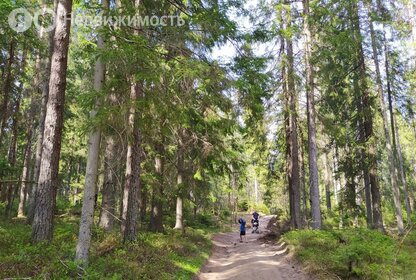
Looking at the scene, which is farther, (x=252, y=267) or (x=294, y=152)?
(x=294, y=152)

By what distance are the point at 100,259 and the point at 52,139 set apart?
126 inches

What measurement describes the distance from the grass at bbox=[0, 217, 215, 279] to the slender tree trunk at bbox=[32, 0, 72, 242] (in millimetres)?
574

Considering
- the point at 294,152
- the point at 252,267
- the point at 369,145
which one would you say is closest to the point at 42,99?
the point at 252,267

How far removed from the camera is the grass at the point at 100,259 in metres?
6.32

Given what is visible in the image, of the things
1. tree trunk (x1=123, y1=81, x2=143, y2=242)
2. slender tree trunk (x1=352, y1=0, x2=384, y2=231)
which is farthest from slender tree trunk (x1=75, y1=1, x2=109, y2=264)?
slender tree trunk (x1=352, y1=0, x2=384, y2=231)

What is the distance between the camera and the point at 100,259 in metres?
8.12

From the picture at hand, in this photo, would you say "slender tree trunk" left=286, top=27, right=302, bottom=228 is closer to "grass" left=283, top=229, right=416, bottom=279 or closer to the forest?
the forest

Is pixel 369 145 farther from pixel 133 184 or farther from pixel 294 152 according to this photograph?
pixel 133 184

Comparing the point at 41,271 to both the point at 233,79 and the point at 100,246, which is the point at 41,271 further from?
the point at 233,79

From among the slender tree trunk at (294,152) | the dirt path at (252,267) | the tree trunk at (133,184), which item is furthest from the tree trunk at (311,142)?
the tree trunk at (133,184)

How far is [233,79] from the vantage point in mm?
7770

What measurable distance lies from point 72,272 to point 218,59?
5817 millimetres

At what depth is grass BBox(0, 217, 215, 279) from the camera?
6.32 m

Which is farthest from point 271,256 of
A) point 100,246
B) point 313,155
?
point 100,246
